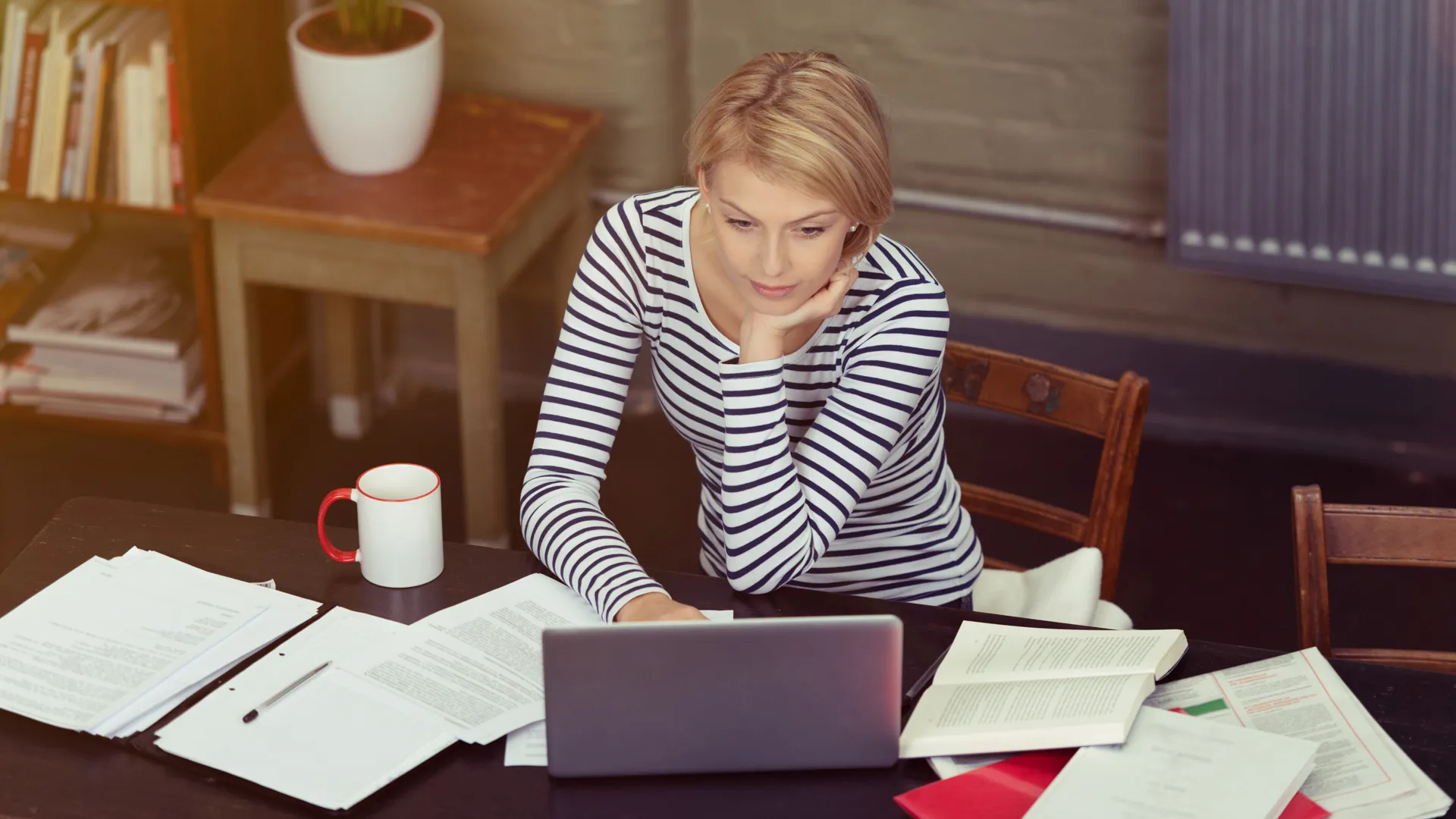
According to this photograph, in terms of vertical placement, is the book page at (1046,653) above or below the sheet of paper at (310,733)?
above

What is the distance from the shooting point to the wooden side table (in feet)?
8.12

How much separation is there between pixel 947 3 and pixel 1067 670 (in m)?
1.75

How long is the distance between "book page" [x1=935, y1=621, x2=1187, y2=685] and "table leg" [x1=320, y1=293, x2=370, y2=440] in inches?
73.1

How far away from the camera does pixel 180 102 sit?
2.58 metres

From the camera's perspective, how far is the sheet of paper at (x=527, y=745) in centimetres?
127

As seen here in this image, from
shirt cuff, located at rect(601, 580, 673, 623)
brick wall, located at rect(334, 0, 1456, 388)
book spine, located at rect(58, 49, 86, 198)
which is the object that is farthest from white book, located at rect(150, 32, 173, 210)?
shirt cuff, located at rect(601, 580, 673, 623)

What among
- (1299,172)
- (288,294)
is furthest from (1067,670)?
(288,294)

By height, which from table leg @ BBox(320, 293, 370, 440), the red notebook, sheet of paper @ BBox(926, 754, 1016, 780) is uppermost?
the red notebook

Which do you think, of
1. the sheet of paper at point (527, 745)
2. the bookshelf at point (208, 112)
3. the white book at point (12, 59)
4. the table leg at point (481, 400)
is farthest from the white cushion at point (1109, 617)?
the white book at point (12, 59)

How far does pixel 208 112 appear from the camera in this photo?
264 cm

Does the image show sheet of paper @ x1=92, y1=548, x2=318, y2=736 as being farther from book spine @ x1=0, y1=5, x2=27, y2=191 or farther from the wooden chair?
book spine @ x1=0, y1=5, x2=27, y2=191

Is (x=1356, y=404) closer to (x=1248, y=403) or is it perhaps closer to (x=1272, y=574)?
(x=1248, y=403)

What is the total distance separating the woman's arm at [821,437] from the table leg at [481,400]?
97cm

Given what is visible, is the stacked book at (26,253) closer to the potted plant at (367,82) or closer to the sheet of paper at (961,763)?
the potted plant at (367,82)
